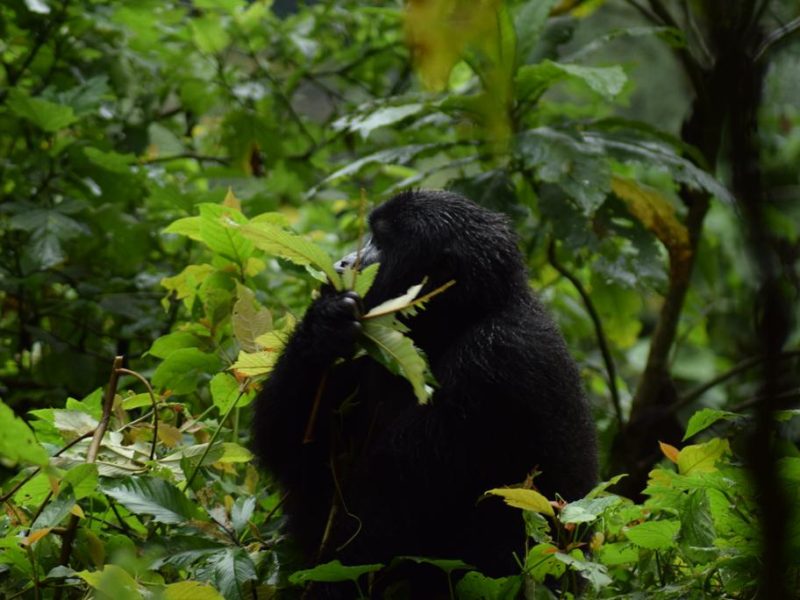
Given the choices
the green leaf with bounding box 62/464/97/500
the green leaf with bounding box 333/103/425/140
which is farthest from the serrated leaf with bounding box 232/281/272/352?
the green leaf with bounding box 333/103/425/140

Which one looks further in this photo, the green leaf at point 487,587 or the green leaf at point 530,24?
the green leaf at point 530,24

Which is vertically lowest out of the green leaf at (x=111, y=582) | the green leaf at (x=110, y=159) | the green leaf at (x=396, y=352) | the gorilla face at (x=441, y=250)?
the green leaf at (x=110, y=159)

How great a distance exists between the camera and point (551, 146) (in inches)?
152

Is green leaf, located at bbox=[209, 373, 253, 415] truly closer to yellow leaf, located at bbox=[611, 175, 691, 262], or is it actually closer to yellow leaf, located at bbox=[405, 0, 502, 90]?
yellow leaf, located at bbox=[405, 0, 502, 90]

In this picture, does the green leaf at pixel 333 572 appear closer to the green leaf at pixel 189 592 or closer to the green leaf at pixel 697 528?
the green leaf at pixel 189 592

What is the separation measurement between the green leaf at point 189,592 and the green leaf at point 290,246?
73 cm

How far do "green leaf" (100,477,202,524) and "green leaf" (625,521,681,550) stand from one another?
3.20 feet

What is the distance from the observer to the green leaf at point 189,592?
1963 millimetres

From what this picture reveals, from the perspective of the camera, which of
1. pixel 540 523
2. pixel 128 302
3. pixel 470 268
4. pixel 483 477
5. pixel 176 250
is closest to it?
pixel 540 523

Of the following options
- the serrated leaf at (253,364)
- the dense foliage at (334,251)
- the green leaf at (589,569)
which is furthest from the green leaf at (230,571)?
the green leaf at (589,569)

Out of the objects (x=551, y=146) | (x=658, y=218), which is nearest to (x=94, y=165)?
(x=551, y=146)

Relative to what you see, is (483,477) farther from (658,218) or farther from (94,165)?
(94,165)

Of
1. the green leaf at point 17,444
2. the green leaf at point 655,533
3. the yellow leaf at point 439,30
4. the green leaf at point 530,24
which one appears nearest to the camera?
the yellow leaf at point 439,30

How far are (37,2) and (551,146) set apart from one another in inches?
79.4
